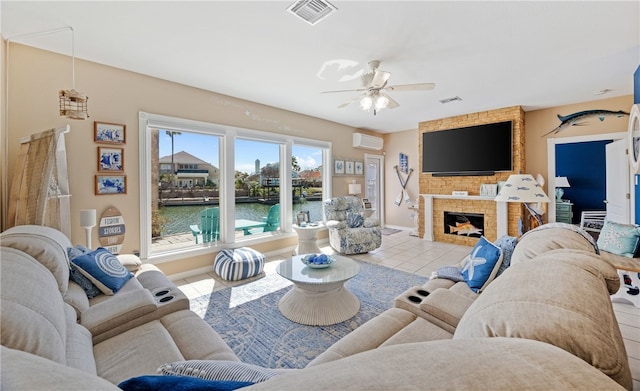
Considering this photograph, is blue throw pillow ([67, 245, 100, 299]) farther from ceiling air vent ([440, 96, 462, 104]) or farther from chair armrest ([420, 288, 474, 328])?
ceiling air vent ([440, 96, 462, 104])

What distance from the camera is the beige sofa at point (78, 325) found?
0.82 metres

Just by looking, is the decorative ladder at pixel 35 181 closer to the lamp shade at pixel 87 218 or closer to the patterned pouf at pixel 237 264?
the lamp shade at pixel 87 218

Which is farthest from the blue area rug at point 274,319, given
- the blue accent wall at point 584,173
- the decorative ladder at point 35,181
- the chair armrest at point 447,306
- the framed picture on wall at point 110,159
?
the blue accent wall at point 584,173

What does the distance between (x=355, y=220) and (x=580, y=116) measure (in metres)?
4.18

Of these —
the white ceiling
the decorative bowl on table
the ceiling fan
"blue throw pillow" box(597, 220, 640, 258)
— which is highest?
the white ceiling

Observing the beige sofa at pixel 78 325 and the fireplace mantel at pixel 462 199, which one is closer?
the beige sofa at pixel 78 325

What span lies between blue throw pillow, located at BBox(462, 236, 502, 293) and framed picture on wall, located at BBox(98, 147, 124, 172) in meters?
3.78

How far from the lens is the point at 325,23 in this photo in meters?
2.17

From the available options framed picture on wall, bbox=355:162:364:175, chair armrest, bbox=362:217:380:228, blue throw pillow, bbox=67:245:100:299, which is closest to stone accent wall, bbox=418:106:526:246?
framed picture on wall, bbox=355:162:364:175

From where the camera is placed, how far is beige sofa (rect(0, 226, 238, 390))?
2.70 feet

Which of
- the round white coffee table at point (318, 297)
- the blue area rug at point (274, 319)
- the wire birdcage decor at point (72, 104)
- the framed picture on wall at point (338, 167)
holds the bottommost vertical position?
the blue area rug at point (274, 319)

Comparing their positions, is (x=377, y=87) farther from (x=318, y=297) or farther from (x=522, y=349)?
(x=522, y=349)

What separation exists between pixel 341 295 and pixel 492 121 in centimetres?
455

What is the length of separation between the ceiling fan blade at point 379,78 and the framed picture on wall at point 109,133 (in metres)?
2.95
